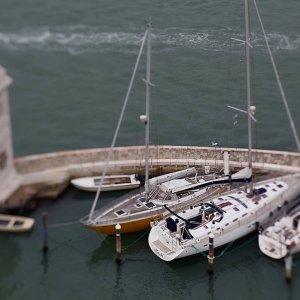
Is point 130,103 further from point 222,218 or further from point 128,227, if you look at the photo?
point 222,218

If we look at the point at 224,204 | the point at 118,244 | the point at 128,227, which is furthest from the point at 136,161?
the point at 118,244

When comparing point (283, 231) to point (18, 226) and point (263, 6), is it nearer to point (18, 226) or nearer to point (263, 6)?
point (18, 226)

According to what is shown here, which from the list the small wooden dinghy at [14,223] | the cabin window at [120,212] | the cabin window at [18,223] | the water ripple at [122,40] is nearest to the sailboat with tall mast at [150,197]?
the cabin window at [120,212]

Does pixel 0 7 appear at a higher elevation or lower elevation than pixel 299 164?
higher

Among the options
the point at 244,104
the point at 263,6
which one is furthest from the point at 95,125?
the point at 263,6

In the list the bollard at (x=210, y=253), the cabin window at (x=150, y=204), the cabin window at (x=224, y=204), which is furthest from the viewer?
the cabin window at (x=150, y=204)

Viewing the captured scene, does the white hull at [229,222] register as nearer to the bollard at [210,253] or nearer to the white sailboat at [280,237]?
the bollard at [210,253]
